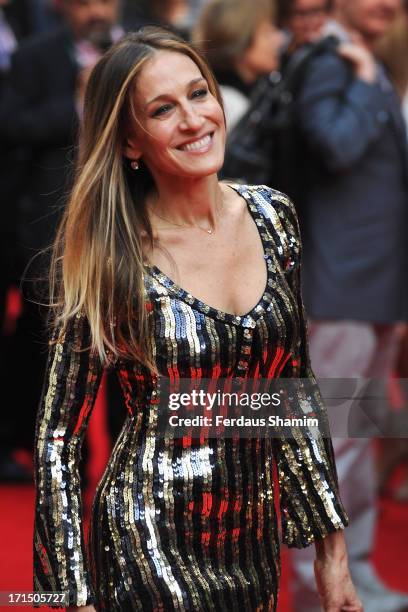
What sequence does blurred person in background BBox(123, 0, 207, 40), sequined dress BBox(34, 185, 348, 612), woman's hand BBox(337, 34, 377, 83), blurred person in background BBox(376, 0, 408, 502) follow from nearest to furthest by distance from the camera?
sequined dress BBox(34, 185, 348, 612)
woman's hand BBox(337, 34, 377, 83)
blurred person in background BBox(123, 0, 207, 40)
blurred person in background BBox(376, 0, 408, 502)

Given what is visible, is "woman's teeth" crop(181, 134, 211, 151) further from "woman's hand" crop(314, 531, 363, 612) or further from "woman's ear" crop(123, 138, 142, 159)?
"woman's hand" crop(314, 531, 363, 612)

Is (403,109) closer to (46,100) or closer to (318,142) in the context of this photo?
(318,142)

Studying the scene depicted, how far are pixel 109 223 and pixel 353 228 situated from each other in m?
2.21

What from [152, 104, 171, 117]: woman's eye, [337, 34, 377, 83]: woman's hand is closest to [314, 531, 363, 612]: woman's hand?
[152, 104, 171, 117]: woman's eye

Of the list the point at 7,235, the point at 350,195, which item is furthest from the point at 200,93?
the point at 7,235

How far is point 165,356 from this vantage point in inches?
99.9

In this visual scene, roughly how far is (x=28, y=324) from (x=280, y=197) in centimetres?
330

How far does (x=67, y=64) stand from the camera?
5293 mm

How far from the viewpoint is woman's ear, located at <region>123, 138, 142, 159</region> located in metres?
2.68

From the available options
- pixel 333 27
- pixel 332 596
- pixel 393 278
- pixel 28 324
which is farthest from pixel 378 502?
pixel 332 596

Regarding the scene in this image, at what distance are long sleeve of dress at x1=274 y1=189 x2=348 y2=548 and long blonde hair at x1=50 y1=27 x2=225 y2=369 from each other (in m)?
0.34

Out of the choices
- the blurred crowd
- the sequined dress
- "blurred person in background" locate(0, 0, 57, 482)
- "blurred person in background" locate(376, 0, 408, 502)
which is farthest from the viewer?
"blurred person in background" locate(0, 0, 57, 482)

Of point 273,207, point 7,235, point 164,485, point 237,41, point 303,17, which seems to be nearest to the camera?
point 164,485

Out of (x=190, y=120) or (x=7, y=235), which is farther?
(x=7, y=235)
